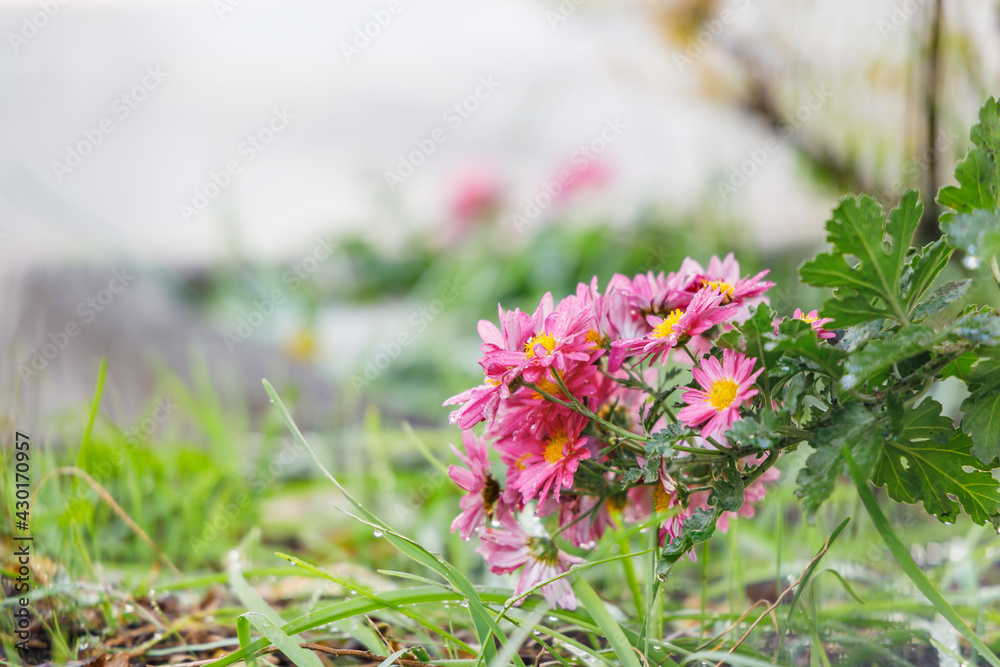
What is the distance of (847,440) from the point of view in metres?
0.41

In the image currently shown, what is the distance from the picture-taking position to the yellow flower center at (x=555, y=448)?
0.45 metres

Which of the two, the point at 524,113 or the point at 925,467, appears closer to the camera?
the point at 925,467

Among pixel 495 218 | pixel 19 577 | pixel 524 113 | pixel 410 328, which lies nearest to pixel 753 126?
pixel 524 113

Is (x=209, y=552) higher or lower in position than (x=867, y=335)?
lower

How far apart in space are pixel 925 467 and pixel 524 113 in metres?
1.87

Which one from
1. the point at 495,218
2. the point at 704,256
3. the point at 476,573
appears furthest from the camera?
the point at 495,218

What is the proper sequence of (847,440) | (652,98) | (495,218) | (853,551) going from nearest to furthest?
(847,440)
(853,551)
(652,98)
(495,218)

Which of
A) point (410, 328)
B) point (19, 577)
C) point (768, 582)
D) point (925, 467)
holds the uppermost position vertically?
point (925, 467)

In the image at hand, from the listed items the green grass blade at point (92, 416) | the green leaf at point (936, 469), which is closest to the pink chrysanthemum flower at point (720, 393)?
the green leaf at point (936, 469)

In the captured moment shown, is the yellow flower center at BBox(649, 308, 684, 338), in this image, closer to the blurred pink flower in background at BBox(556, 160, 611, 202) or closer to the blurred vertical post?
the blurred vertical post

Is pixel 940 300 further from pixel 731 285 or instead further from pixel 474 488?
pixel 474 488

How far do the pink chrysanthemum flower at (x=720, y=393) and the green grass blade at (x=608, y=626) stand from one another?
156 millimetres

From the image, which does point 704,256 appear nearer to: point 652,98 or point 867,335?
point 652,98

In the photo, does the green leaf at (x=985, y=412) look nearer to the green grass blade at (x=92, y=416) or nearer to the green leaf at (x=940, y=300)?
the green leaf at (x=940, y=300)
